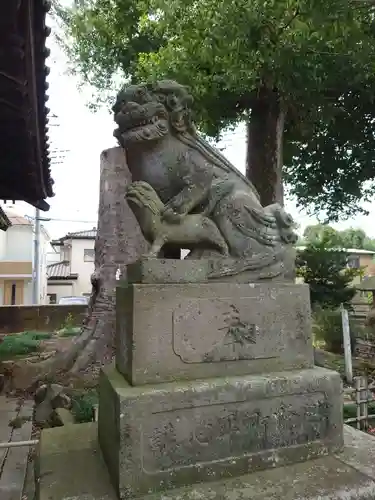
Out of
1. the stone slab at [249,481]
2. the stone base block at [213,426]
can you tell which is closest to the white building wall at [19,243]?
the stone slab at [249,481]

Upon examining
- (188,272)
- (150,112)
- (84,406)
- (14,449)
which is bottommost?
(14,449)

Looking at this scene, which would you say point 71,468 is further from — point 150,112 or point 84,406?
point 84,406

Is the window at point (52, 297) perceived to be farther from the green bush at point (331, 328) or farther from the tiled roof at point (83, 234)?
the green bush at point (331, 328)

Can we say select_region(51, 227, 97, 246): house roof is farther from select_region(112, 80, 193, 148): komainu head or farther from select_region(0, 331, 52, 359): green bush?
select_region(112, 80, 193, 148): komainu head

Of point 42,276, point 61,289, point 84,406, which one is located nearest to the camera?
point 84,406

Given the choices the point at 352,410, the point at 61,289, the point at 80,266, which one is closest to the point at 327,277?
the point at 352,410

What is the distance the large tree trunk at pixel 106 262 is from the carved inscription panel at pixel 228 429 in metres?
4.85

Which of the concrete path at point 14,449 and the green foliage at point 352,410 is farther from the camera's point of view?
the green foliage at point 352,410

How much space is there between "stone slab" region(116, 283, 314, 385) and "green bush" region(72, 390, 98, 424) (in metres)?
2.62

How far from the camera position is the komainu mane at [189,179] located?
238 cm

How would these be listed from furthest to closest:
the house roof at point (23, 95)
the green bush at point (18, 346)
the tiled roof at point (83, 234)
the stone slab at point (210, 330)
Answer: the tiled roof at point (83, 234), the green bush at point (18, 346), the house roof at point (23, 95), the stone slab at point (210, 330)

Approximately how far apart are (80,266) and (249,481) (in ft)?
102

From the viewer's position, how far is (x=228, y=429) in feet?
6.80

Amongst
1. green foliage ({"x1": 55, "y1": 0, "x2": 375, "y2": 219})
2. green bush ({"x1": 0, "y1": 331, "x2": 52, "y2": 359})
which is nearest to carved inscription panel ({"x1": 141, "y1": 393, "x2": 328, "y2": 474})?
green foliage ({"x1": 55, "y1": 0, "x2": 375, "y2": 219})
